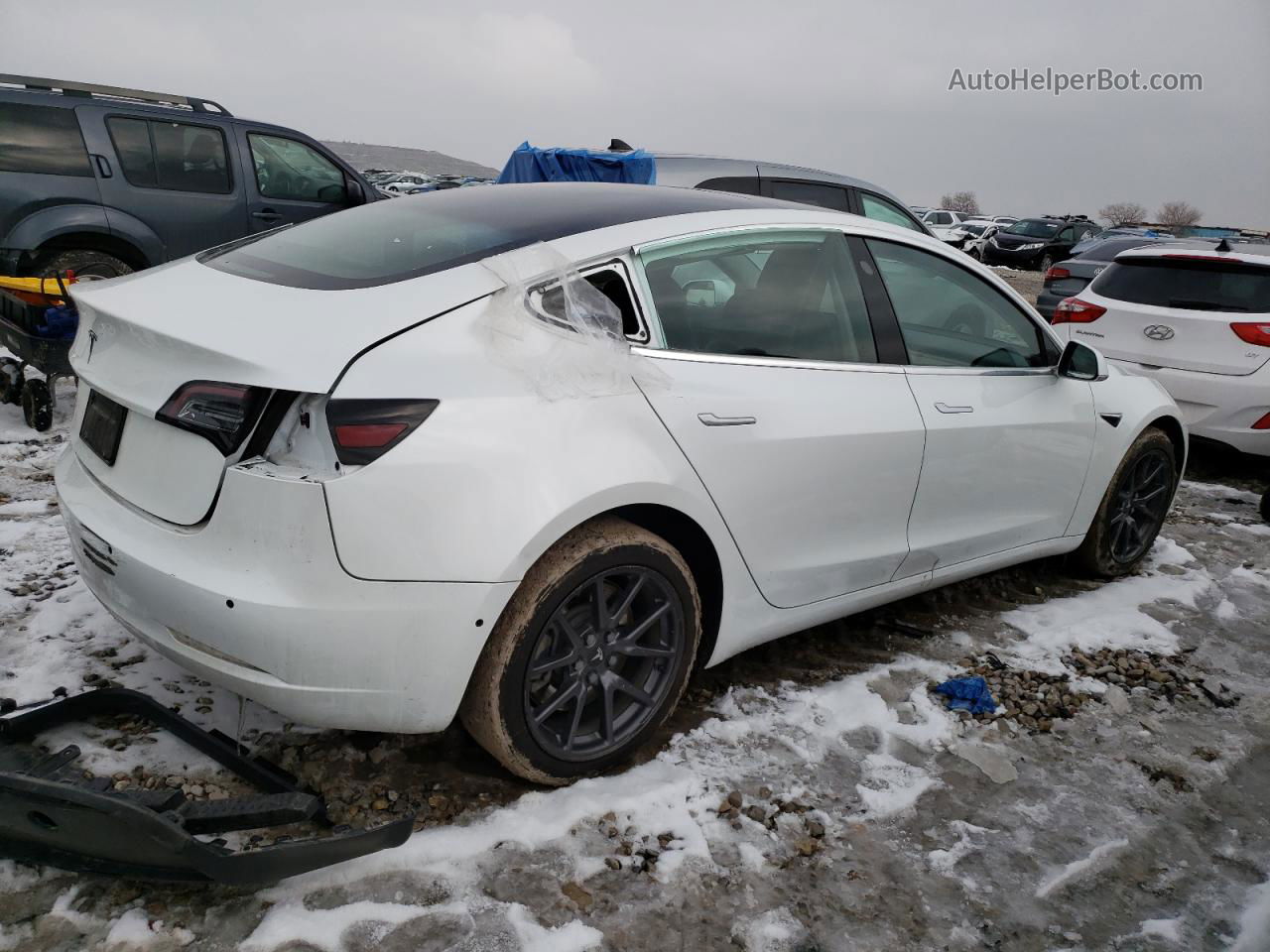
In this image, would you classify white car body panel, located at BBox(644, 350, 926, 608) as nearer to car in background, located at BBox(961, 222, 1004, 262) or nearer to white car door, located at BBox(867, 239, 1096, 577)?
white car door, located at BBox(867, 239, 1096, 577)

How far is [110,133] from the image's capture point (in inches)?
283

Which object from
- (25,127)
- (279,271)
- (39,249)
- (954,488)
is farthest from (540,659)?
(25,127)

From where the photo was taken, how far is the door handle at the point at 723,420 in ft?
8.48

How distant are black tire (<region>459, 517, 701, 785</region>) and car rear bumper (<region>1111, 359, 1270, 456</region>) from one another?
4.42m

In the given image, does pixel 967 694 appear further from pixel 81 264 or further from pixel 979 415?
pixel 81 264

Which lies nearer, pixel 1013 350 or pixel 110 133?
pixel 1013 350

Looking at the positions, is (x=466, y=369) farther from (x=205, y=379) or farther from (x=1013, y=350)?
(x=1013, y=350)

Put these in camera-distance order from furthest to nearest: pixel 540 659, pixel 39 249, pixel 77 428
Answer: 1. pixel 39 249
2. pixel 77 428
3. pixel 540 659

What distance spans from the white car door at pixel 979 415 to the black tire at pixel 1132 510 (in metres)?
0.40

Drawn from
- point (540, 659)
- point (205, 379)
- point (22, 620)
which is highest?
point (205, 379)

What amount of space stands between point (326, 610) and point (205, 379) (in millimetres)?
579

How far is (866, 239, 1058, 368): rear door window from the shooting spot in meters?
3.32

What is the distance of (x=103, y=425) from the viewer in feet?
8.13

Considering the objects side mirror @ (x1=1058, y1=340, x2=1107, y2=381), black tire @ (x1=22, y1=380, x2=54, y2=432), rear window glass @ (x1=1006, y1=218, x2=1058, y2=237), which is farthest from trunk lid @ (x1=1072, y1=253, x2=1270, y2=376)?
rear window glass @ (x1=1006, y1=218, x2=1058, y2=237)
